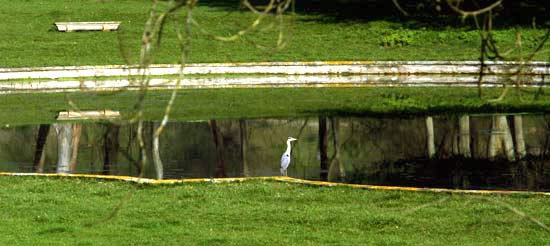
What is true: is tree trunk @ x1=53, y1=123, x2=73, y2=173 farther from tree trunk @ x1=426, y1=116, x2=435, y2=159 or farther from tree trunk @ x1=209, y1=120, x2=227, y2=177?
tree trunk @ x1=426, y1=116, x2=435, y2=159

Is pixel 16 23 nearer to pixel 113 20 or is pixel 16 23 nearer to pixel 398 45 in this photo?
pixel 113 20

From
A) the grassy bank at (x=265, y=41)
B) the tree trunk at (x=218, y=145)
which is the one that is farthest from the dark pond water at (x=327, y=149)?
the grassy bank at (x=265, y=41)

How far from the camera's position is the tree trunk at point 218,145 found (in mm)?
19706

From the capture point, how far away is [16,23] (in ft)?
138

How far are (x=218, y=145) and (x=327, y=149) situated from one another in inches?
91.0

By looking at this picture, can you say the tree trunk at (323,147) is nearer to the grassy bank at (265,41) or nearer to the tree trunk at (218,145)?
the tree trunk at (218,145)

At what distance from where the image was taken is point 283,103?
92.7ft

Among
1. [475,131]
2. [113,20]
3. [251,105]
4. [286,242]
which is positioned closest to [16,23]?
[113,20]

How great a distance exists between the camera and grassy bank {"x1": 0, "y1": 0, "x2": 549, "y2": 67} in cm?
3544

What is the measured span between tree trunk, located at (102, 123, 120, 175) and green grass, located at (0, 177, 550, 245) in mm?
3897

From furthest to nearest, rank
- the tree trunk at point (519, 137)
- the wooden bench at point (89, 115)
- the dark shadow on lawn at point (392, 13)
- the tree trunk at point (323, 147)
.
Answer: the dark shadow on lawn at point (392, 13)
the wooden bench at point (89, 115)
the tree trunk at point (519, 137)
the tree trunk at point (323, 147)

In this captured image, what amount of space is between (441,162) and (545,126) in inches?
180

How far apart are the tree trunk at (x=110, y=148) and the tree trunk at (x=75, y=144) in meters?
0.51

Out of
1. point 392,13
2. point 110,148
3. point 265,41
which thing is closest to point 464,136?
point 110,148
